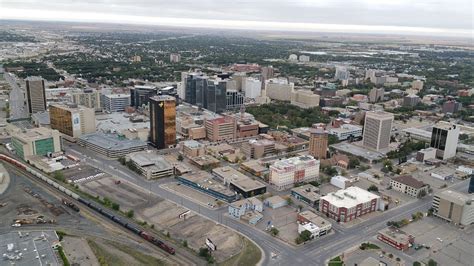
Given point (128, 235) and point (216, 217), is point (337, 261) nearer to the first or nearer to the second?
point (216, 217)

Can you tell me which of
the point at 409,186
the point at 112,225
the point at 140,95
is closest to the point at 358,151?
the point at 409,186

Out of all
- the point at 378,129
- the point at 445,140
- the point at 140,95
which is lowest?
the point at 445,140

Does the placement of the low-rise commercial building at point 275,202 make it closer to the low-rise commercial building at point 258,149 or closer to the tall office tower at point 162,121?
the low-rise commercial building at point 258,149

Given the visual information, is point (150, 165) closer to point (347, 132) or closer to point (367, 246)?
point (367, 246)

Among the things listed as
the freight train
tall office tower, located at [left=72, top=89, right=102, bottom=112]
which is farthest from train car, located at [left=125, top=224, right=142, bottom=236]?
tall office tower, located at [left=72, top=89, right=102, bottom=112]

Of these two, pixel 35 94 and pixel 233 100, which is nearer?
pixel 35 94
